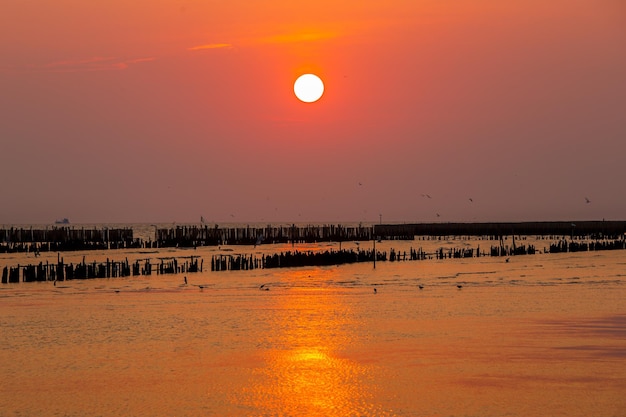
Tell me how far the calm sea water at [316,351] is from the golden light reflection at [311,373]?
0.05 meters

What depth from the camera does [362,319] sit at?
27.9m

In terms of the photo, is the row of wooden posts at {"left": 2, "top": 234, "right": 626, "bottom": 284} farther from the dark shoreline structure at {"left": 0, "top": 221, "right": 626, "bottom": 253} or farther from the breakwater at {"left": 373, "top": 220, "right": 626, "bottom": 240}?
the breakwater at {"left": 373, "top": 220, "right": 626, "bottom": 240}

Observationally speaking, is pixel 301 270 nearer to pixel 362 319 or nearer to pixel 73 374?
pixel 362 319

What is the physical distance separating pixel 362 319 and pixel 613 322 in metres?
7.88

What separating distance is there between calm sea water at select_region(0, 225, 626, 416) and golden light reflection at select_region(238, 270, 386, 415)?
0.16ft

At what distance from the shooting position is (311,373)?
60.2 ft

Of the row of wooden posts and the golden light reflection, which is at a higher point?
the row of wooden posts

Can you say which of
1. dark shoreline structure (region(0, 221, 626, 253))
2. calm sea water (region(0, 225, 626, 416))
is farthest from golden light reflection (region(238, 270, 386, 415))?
dark shoreline structure (region(0, 221, 626, 253))

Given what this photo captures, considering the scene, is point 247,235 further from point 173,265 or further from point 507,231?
point 173,265

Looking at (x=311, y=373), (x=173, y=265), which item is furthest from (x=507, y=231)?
(x=311, y=373)

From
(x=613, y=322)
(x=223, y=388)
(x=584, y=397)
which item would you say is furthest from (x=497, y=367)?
(x=613, y=322)

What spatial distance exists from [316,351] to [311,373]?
118 inches

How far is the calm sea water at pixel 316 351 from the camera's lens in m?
15.7

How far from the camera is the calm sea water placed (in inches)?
619
